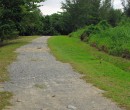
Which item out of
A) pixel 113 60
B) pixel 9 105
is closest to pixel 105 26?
pixel 113 60

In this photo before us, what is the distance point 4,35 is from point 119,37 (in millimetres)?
13214

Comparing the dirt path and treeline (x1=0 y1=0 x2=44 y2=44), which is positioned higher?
treeline (x1=0 y1=0 x2=44 y2=44)

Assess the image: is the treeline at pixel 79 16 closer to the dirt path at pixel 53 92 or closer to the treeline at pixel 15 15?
the treeline at pixel 15 15

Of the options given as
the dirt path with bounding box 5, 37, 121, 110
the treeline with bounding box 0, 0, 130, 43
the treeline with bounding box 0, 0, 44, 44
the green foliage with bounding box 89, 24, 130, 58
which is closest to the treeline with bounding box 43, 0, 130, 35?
the treeline with bounding box 0, 0, 130, 43

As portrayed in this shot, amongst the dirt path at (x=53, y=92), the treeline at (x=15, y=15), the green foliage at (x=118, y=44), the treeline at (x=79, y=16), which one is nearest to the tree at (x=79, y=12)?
the treeline at (x=79, y=16)

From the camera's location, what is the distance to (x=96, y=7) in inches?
3177

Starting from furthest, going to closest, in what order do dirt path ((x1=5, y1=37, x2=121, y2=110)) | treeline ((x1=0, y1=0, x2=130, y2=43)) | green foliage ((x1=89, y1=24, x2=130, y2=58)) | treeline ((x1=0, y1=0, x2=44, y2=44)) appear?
treeline ((x1=0, y1=0, x2=130, y2=43)) < treeline ((x1=0, y1=0, x2=44, y2=44)) < green foliage ((x1=89, y1=24, x2=130, y2=58)) < dirt path ((x1=5, y1=37, x2=121, y2=110))

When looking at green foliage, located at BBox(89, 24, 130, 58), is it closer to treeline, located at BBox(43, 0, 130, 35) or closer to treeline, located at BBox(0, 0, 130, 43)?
treeline, located at BBox(0, 0, 130, 43)

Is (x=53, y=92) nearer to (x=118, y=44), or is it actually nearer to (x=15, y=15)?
(x=118, y=44)

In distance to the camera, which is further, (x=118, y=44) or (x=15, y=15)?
(x=15, y=15)

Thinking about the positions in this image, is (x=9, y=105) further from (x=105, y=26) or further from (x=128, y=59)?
(x=105, y=26)

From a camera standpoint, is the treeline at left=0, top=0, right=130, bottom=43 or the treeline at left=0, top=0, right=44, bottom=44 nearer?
the treeline at left=0, top=0, right=44, bottom=44

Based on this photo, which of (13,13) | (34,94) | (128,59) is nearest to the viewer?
(34,94)

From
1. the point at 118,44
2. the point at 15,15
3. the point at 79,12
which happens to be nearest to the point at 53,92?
the point at 118,44
